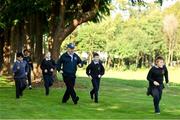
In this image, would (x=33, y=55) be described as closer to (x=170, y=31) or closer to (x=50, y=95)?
(x=50, y=95)

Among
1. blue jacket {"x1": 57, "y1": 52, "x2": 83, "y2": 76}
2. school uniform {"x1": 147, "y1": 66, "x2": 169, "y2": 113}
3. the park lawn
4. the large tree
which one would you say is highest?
the large tree

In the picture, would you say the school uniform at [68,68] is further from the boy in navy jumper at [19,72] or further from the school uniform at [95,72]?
the boy in navy jumper at [19,72]

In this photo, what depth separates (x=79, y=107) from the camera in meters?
18.5

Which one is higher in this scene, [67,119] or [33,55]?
[33,55]

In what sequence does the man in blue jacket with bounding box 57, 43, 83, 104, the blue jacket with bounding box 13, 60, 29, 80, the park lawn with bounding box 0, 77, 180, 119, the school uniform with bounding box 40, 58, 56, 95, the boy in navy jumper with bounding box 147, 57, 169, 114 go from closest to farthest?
the park lawn with bounding box 0, 77, 180, 119, the boy in navy jumper with bounding box 147, 57, 169, 114, the man in blue jacket with bounding box 57, 43, 83, 104, the blue jacket with bounding box 13, 60, 29, 80, the school uniform with bounding box 40, 58, 56, 95

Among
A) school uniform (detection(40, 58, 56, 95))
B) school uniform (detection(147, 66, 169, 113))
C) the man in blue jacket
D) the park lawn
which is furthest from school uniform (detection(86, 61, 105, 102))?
school uniform (detection(147, 66, 169, 113))

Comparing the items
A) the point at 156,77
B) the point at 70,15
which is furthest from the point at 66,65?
the point at 70,15

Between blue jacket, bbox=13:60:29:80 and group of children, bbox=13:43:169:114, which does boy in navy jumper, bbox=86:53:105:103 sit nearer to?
group of children, bbox=13:43:169:114

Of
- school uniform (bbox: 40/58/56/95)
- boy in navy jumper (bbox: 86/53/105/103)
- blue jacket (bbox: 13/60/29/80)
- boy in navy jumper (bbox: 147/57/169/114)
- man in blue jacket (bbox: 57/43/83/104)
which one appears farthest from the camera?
school uniform (bbox: 40/58/56/95)

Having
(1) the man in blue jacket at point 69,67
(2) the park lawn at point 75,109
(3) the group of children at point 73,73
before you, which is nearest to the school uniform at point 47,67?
(3) the group of children at point 73,73

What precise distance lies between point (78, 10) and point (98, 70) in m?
10.7

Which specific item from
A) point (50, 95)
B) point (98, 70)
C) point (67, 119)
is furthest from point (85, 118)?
point (50, 95)

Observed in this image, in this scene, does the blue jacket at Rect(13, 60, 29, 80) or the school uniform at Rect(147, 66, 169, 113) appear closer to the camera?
the school uniform at Rect(147, 66, 169, 113)

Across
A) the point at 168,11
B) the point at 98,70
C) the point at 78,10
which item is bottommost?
the point at 98,70
